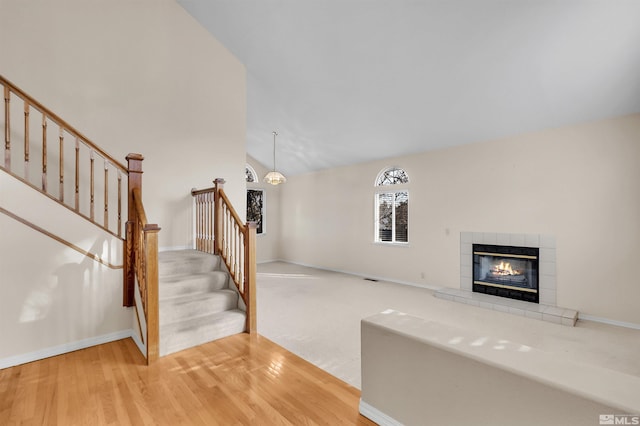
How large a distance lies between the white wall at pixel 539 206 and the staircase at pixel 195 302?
12.7 feet

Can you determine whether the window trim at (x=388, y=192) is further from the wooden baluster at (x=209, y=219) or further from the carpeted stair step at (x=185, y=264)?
the carpeted stair step at (x=185, y=264)

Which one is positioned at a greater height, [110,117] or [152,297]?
[110,117]

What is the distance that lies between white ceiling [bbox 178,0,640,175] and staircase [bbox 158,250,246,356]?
11.0 feet

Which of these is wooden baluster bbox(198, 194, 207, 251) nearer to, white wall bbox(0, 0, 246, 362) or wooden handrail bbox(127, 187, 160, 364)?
white wall bbox(0, 0, 246, 362)

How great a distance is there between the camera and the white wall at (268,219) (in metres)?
8.92

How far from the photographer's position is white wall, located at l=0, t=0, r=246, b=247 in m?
3.58

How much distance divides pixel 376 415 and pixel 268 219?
7.69 m

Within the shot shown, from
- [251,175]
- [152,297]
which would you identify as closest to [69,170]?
[152,297]

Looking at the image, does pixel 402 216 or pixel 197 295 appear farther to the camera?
pixel 402 216

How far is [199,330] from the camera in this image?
3145mm

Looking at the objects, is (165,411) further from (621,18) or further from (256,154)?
(256,154)

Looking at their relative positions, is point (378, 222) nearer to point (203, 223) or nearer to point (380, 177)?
point (380, 177)

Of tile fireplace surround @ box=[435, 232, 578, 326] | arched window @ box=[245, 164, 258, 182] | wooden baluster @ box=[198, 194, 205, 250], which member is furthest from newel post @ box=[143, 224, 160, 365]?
arched window @ box=[245, 164, 258, 182]

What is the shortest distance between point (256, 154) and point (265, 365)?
675 cm
